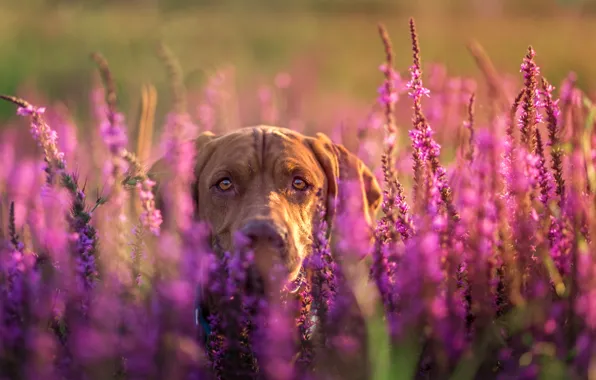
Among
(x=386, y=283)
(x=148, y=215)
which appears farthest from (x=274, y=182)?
(x=386, y=283)

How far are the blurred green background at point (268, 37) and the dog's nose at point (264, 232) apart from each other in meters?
7.07

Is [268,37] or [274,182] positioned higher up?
[268,37]

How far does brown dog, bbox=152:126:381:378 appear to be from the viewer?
4.02 metres

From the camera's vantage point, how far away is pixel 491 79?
10.1 feet

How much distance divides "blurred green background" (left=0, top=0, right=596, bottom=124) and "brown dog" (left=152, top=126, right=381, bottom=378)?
233 inches

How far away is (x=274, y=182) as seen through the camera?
179 inches

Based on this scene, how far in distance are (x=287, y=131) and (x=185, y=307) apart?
3.13 m

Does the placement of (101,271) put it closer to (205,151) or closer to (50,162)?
(50,162)

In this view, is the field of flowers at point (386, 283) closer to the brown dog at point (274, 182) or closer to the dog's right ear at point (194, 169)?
the brown dog at point (274, 182)

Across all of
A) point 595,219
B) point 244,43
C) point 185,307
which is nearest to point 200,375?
point 185,307

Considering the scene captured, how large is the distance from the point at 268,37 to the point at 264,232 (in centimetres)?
1393

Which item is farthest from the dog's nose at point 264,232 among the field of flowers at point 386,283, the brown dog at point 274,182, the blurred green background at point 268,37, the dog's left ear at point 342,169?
the blurred green background at point 268,37

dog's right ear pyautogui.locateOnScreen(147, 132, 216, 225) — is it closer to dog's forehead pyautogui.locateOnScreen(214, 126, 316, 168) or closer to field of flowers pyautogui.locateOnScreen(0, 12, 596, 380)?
dog's forehead pyautogui.locateOnScreen(214, 126, 316, 168)

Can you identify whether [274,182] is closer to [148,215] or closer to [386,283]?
[148,215]
